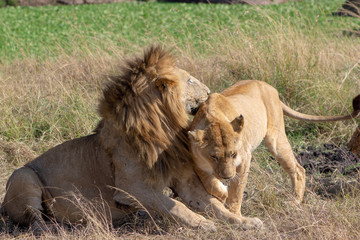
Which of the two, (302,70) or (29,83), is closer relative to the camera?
(302,70)

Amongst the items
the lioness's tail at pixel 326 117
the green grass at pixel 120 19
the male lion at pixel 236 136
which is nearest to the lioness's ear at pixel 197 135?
the male lion at pixel 236 136

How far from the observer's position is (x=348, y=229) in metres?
3.20

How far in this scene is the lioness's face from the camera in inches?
146

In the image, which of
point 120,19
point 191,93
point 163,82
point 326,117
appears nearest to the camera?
point 163,82

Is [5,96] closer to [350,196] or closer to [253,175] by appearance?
[253,175]

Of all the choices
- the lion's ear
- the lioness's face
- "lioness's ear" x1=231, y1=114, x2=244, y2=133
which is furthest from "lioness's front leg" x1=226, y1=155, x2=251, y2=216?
the lion's ear

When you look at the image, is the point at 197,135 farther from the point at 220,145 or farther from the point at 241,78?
the point at 241,78

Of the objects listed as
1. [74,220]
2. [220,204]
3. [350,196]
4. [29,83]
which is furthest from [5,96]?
[350,196]

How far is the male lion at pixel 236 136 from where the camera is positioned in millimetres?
3342

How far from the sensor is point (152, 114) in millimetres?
3584

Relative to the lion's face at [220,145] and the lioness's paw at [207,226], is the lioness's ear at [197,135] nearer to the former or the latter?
the lion's face at [220,145]

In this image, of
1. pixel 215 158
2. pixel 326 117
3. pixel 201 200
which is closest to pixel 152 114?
pixel 215 158

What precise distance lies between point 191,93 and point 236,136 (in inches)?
20.4

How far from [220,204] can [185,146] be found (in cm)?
46
